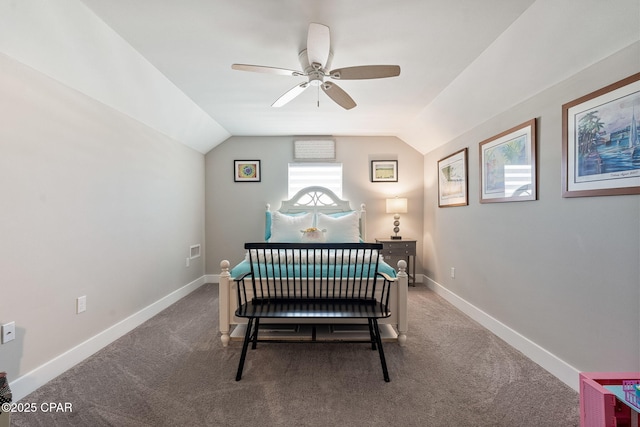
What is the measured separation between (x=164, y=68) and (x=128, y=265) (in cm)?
195

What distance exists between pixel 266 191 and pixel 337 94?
2.62m

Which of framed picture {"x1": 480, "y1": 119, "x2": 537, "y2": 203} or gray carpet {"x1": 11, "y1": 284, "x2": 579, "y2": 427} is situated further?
framed picture {"x1": 480, "y1": 119, "x2": 537, "y2": 203}

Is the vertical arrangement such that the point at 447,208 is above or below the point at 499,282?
above

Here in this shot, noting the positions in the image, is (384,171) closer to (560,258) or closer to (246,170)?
(246,170)

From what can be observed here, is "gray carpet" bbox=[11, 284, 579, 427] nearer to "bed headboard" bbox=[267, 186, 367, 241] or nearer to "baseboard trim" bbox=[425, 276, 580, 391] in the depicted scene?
"baseboard trim" bbox=[425, 276, 580, 391]

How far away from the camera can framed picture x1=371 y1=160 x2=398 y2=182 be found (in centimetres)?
471

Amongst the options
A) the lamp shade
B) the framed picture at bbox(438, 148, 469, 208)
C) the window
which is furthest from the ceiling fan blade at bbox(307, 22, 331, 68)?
the lamp shade

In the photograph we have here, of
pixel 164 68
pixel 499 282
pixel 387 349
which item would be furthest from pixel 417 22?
pixel 387 349

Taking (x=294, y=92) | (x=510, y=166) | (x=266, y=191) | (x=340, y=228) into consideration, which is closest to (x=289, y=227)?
(x=340, y=228)

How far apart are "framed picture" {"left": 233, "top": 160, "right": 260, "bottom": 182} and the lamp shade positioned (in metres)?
2.23

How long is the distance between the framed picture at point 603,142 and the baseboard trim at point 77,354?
151 inches

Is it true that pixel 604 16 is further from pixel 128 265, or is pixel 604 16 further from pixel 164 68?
pixel 128 265

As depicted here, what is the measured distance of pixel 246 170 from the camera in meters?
4.70

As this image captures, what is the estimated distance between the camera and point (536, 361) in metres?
2.19
